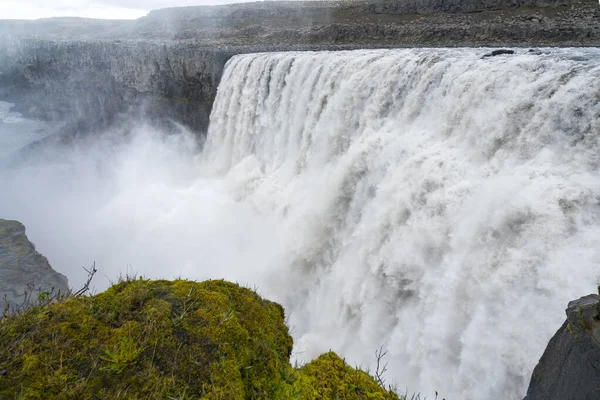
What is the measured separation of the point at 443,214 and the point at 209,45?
95.9ft

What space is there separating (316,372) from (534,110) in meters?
6.49

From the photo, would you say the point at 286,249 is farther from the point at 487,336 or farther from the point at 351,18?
the point at 351,18

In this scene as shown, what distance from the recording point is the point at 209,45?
3094 cm

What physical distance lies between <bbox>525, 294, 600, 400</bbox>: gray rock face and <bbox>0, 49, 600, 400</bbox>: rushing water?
1.68 meters

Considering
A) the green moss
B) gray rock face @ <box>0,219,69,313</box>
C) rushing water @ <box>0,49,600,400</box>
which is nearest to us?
the green moss

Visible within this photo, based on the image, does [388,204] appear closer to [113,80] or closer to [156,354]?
[156,354]

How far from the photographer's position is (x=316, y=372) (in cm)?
253

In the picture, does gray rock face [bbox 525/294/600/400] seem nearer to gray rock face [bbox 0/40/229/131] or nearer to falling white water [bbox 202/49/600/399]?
falling white water [bbox 202/49/600/399]

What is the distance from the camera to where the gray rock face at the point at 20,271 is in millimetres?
7552

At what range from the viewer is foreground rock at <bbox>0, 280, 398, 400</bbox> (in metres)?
2.13

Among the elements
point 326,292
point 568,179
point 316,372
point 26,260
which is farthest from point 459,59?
point 26,260

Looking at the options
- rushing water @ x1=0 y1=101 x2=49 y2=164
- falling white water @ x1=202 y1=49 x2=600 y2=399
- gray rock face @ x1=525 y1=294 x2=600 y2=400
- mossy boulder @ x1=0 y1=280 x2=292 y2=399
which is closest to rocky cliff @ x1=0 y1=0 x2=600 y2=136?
rushing water @ x1=0 y1=101 x2=49 y2=164

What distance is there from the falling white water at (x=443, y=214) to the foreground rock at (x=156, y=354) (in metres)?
3.56

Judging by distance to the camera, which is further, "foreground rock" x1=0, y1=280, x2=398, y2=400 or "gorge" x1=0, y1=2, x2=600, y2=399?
"gorge" x1=0, y1=2, x2=600, y2=399
